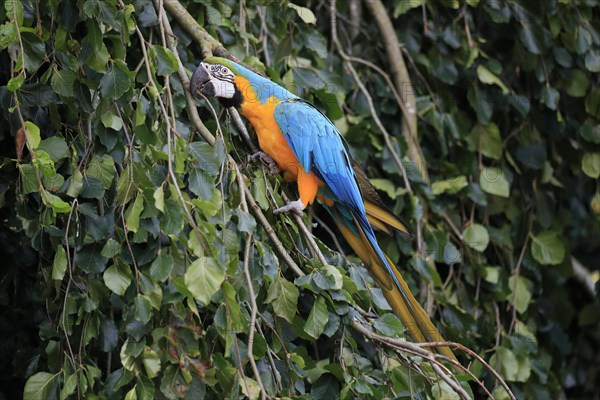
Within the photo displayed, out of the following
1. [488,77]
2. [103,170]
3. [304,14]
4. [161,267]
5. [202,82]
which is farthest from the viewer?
[488,77]

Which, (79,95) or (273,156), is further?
(273,156)

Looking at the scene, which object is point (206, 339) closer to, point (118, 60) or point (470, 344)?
point (118, 60)

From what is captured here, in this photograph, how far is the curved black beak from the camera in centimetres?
230

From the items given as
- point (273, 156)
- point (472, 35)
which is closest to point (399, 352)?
point (273, 156)

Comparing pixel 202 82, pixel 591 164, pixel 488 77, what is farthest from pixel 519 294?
pixel 202 82

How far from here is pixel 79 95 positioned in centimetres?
206

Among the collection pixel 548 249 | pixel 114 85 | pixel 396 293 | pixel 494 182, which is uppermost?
pixel 114 85

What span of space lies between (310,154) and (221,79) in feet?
1.13

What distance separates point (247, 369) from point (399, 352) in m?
0.41

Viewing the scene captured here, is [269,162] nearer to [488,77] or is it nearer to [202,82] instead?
[202,82]

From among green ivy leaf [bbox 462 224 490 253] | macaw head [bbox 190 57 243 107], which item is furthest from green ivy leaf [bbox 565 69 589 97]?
macaw head [bbox 190 57 243 107]

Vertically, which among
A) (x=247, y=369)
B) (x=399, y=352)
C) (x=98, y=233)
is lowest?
(x=247, y=369)

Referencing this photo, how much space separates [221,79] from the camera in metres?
2.34

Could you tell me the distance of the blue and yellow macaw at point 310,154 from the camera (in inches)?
92.8
